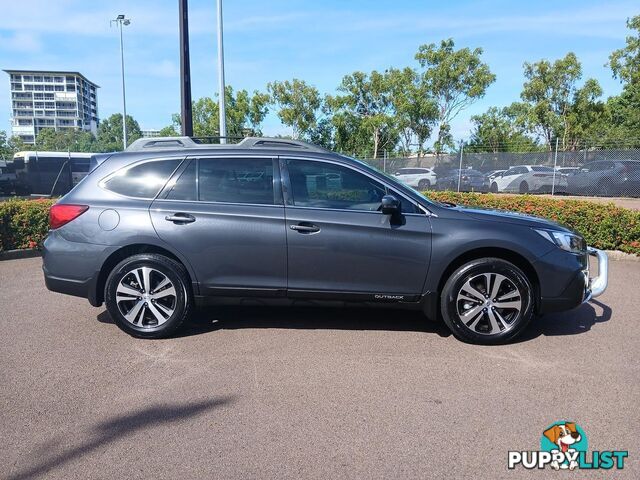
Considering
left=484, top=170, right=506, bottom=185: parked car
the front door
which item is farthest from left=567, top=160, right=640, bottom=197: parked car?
the front door

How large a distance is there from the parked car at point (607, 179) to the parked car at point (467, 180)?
360cm

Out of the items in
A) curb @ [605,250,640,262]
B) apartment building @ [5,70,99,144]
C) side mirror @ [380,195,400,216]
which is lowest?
curb @ [605,250,640,262]

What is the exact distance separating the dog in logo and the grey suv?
138 cm

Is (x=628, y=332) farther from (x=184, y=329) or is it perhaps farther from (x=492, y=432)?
(x=184, y=329)

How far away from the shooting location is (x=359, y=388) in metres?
3.72

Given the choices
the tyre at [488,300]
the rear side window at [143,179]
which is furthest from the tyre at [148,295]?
the tyre at [488,300]

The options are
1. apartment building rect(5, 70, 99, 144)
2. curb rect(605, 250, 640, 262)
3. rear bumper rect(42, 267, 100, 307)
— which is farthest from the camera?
apartment building rect(5, 70, 99, 144)

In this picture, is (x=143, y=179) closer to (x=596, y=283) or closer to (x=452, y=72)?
(x=596, y=283)

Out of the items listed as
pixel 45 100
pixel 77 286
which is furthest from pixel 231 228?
pixel 45 100

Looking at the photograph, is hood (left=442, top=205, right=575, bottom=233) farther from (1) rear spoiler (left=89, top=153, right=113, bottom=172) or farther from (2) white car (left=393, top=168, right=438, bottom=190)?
(2) white car (left=393, top=168, right=438, bottom=190)

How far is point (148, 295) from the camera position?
15.3 ft

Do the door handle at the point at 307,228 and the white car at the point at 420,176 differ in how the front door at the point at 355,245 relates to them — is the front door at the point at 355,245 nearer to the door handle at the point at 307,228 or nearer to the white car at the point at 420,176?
the door handle at the point at 307,228

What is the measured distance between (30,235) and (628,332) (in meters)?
8.79

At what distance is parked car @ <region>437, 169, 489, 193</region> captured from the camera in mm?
23203
